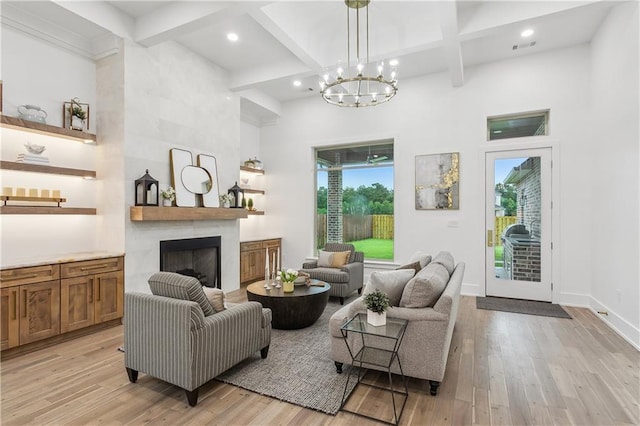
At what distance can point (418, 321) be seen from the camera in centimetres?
251

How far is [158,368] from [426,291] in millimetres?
2125

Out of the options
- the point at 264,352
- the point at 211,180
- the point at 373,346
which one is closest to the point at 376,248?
the point at 211,180

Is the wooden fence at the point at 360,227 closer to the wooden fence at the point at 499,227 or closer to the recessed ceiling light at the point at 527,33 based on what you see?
the wooden fence at the point at 499,227

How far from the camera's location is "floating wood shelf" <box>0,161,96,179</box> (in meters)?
3.41

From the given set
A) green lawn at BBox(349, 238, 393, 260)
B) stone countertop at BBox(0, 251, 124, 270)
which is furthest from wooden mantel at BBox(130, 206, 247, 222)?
green lawn at BBox(349, 238, 393, 260)

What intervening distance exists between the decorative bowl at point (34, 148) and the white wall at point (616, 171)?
6338mm

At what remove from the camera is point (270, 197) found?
7.48 metres

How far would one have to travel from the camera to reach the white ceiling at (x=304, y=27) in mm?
3635

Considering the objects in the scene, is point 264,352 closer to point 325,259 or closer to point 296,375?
point 296,375

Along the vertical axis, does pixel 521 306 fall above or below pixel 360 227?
below

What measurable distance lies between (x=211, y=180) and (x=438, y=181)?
12.6 feet

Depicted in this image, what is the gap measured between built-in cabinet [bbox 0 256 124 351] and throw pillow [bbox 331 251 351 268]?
3.02 m

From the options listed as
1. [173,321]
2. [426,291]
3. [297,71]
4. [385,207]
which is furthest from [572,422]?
[297,71]

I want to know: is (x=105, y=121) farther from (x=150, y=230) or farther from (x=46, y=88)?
(x=150, y=230)
